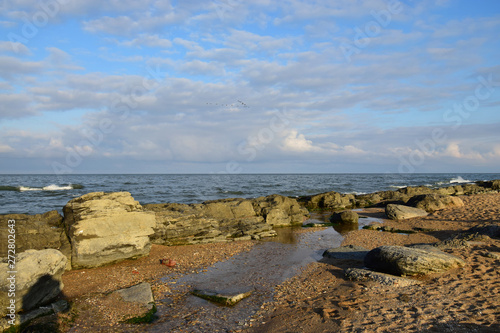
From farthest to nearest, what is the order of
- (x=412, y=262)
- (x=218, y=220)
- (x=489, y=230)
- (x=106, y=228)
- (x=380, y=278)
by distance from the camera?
(x=218, y=220)
(x=489, y=230)
(x=106, y=228)
(x=412, y=262)
(x=380, y=278)

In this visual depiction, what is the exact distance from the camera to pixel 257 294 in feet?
28.2

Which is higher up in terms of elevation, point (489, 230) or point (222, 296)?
point (489, 230)

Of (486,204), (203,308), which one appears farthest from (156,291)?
(486,204)

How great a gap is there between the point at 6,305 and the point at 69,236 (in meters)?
4.74

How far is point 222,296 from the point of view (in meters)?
8.15

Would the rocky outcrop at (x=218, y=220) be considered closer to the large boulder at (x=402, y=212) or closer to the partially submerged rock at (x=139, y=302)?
the partially submerged rock at (x=139, y=302)

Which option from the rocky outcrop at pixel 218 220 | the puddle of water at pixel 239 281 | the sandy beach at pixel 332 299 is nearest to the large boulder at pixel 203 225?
the rocky outcrop at pixel 218 220

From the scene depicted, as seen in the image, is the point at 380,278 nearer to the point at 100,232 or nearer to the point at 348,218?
the point at 100,232

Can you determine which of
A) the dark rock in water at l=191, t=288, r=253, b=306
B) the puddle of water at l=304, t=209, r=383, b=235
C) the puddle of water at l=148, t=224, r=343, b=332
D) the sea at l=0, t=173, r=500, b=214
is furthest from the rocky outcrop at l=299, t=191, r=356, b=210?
the dark rock in water at l=191, t=288, r=253, b=306

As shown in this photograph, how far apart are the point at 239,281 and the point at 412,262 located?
17.9 feet

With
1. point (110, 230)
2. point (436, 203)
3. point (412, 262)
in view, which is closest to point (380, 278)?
point (412, 262)

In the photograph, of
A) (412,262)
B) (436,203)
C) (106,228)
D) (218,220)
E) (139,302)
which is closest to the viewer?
(139,302)

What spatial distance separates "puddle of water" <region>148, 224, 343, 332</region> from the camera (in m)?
7.00

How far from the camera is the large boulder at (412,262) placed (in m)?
9.10
